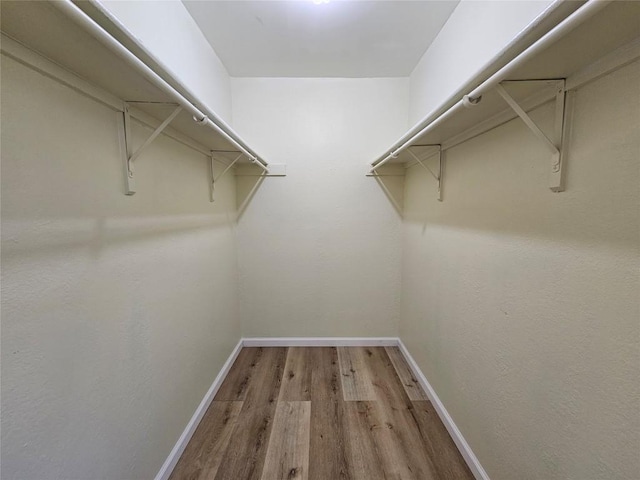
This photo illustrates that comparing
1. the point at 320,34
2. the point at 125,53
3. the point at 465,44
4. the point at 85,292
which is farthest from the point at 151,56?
the point at 465,44

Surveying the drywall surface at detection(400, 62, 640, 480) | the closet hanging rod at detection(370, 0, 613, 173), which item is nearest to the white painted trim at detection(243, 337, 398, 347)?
the drywall surface at detection(400, 62, 640, 480)

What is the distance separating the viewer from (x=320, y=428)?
1.53m

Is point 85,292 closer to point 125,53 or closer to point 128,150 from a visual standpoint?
point 128,150

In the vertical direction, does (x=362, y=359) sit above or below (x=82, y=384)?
below

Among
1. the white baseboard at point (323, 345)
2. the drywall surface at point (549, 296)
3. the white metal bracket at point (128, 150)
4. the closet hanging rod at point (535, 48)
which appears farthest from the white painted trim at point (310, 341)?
the closet hanging rod at point (535, 48)

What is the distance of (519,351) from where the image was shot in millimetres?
980

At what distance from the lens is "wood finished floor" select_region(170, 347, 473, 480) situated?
1.29 meters

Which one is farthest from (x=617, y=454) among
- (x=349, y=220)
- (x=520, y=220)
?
(x=349, y=220)

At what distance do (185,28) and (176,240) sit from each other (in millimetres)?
1227

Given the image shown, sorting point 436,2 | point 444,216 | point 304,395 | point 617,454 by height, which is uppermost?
point 436,2

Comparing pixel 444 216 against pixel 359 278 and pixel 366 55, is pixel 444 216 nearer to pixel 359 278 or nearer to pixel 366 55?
pixel 359 278

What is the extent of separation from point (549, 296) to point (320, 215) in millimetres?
1671

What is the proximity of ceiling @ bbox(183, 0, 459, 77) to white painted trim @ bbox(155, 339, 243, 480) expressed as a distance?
92.2 inches

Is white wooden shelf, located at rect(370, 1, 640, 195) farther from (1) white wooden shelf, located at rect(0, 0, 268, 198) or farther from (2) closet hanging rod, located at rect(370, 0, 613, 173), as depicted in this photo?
(1) white wooden shelf, located at rect(0, 0, 268, 198)
